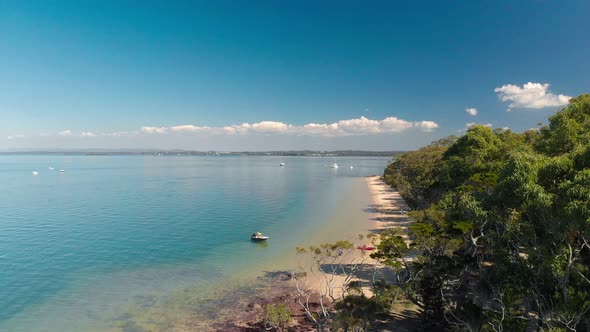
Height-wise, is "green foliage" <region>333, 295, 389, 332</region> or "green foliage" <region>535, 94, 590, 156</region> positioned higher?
"green foliage" <region>535, 94, 590, 156</region>

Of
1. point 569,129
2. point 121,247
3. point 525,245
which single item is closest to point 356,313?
point 525,245

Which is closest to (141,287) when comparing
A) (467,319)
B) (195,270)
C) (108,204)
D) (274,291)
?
(195,270)

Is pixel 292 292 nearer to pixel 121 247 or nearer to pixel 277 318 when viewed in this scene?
pixel 277 318

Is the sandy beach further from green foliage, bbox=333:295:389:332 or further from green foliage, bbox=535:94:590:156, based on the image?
green foliage, bbox=535:94:590:156

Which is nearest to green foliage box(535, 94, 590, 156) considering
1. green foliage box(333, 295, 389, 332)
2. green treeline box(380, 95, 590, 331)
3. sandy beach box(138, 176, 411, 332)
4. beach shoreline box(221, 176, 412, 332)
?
green treeline box(380, 95, 590, 331)

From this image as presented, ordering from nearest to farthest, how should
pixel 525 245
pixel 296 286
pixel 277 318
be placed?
pixel 525 245 < pixel 277 318 < pixel 296 286

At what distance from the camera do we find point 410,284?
66.8ft

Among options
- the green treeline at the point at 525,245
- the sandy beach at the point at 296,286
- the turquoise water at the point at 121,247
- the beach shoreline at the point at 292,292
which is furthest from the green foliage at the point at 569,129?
the turquoise water at the point at 121,247

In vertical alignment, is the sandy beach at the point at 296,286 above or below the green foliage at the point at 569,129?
below

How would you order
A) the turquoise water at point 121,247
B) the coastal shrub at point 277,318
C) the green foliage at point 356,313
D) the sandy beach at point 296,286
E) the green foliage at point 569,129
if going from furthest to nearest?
1. the turquoise water at point 121,247
2. the sandy beach at point 296,286
3. the coastal shrub at point 277,318
4. the green foliage at point 569,129
5. the green foliage at point 356,313

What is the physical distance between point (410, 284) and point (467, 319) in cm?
384

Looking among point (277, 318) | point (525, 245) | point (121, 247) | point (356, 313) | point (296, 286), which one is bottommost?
point (121, 247)

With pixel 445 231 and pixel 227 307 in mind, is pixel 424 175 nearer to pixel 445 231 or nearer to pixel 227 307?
pixel 445 231

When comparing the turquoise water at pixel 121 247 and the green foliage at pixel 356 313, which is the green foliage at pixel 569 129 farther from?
the turquoise water at pixel 121 247
